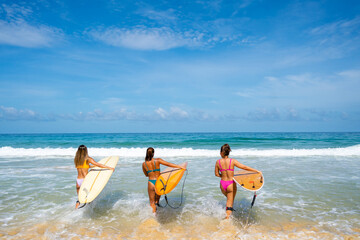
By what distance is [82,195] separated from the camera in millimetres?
5102

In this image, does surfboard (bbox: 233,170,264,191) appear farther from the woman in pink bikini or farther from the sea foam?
the sea foam

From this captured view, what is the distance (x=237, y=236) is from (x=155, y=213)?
5.94ft

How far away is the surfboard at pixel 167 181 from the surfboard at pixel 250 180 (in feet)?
4.29

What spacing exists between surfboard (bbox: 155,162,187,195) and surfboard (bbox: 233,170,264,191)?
131 cm

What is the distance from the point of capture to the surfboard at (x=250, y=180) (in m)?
5.14

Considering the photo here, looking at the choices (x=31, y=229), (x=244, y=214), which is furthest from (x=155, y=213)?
(x=31, y=229)

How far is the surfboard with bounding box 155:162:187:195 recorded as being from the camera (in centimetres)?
509

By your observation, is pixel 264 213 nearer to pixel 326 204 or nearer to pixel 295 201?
pixel 295 201

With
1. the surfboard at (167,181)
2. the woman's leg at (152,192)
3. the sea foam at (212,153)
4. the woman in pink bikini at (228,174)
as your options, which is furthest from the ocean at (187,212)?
the sea foam at (212,153)

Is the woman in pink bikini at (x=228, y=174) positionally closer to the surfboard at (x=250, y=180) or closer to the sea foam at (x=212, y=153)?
the surfboard at (x=250, y=180)

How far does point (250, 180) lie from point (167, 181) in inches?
72.4

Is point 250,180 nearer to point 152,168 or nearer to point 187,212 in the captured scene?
point 187,212

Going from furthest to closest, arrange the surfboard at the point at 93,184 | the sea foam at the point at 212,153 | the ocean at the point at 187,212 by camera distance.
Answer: the sea foam at the point at 212,153, the surfboard at the point at 93,184, the ocean at the point at 187,212

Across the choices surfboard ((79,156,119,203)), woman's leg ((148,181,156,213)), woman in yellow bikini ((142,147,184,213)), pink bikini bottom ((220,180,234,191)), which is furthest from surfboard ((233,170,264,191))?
surfboard ((79,156,119,203))
